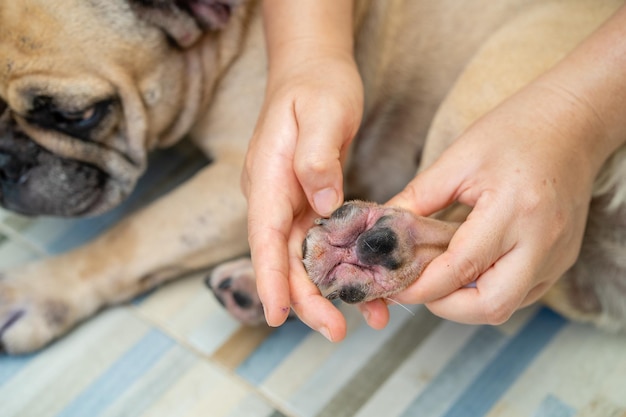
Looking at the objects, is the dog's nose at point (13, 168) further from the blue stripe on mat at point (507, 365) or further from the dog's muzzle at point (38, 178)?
the blue stripe on mat at point (507, 365)

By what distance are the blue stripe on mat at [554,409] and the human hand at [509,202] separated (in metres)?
0.17

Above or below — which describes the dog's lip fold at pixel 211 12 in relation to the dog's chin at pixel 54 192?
above

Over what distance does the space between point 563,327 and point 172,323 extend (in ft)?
1.69

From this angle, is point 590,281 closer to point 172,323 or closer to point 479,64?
point 479,64

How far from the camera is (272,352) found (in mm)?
922

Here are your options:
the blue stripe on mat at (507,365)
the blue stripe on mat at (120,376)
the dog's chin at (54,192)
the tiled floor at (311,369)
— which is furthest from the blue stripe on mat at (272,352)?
the dog's chin at (54,192)

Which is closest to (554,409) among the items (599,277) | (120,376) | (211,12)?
(599,277)

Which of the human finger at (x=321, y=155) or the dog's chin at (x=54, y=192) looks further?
the dog's chin at (x=54, y=192)

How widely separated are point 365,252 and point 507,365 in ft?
1.12

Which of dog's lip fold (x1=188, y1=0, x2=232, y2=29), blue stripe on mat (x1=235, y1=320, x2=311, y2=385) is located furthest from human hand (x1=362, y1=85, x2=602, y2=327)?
dog's lip fold (x1=188, y1=0, x2=232, y2=29)

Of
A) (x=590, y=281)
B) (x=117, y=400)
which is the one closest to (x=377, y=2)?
(x=590, y=281)

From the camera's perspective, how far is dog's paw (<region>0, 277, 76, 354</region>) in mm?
921

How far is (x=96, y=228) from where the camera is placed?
1117 millimetres

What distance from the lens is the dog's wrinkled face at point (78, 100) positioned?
86 cm
